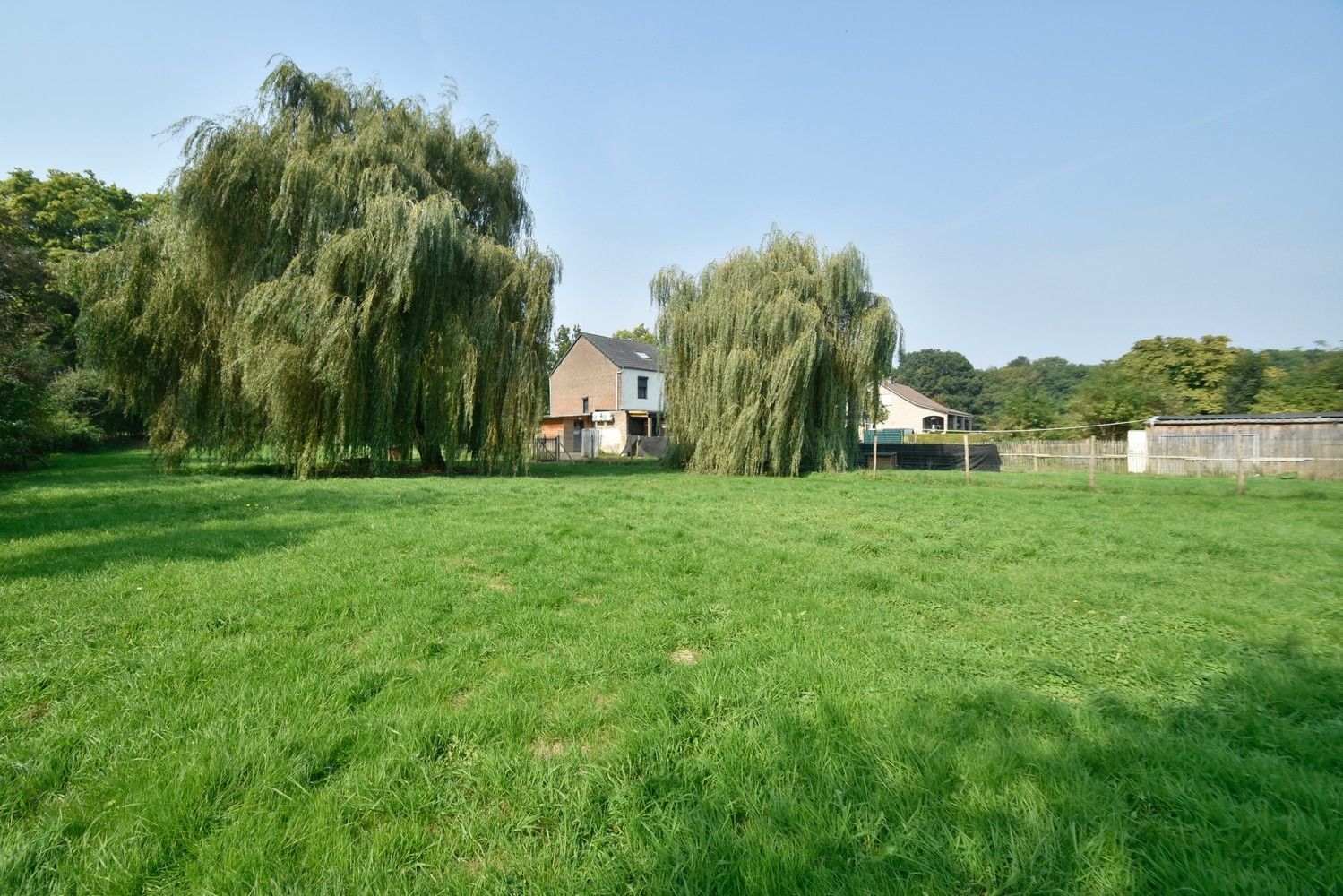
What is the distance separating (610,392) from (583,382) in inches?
126

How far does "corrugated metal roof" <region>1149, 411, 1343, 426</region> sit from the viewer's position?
A: 1680cm

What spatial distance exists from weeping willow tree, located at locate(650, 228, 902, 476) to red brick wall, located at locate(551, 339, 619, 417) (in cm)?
1546

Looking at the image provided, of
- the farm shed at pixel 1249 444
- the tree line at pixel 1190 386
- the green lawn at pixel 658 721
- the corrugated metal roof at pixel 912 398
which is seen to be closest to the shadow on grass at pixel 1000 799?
the green lawn at pixel 658 721

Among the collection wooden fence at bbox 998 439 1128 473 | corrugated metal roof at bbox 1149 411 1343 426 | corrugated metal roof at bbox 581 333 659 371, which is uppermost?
corrugated metal roof at bbox 581 333 659 371

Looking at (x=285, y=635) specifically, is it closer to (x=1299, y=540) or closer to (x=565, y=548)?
(x=565, y=548)

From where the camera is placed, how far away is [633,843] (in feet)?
5.49

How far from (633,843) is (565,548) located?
3.85 m

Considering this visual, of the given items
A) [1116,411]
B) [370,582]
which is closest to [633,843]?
[370,582]

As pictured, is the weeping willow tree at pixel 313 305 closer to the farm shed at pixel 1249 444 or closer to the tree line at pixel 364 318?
the tree line at pixel 364 318

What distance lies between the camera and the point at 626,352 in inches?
1373

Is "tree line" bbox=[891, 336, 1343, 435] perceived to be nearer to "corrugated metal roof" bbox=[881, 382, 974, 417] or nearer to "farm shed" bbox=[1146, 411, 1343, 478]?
"farm shed" bbox=[1146, 411, 1343, 478]

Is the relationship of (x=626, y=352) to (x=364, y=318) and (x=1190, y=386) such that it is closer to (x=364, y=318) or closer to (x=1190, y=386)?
(x=364, y=318)

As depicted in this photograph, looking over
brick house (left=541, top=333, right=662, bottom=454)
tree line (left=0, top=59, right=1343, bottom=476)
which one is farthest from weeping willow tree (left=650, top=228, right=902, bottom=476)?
brick house (left=541, top=333, right=662, bottom=454)

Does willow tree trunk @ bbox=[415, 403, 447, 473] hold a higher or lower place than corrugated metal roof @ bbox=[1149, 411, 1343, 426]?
lower
